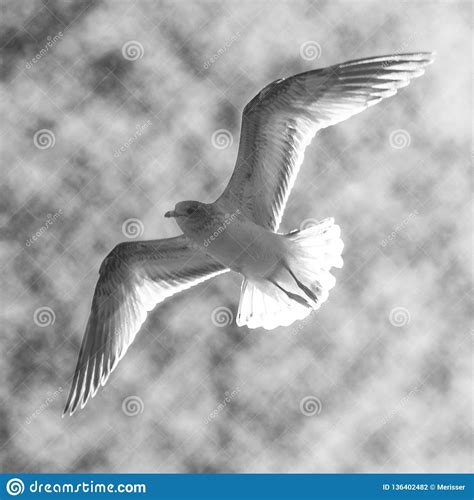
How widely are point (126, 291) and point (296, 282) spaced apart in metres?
1.21

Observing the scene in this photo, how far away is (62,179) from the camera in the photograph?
25.1 ft

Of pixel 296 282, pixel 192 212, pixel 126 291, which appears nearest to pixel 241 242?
pixel 192 212

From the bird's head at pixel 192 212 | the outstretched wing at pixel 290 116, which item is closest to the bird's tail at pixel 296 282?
the outstretched wing at pixel 290 116

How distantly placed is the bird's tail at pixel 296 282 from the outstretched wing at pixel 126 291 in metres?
0.37

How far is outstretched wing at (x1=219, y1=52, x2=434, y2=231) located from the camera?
19.4 ft

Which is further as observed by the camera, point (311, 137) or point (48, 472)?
point (48, 472)

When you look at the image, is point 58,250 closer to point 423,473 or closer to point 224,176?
point 224,176

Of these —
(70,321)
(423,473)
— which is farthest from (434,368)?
(70,321)

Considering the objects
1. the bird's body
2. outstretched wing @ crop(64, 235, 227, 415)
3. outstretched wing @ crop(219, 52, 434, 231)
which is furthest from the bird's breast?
outstretched wing @ crop(64, 235, 227, 415)

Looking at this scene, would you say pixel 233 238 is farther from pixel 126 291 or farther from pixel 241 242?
pixel 126 291

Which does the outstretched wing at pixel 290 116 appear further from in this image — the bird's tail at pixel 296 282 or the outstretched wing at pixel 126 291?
the outstretched wing at pixel 126 291

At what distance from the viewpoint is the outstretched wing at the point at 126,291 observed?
6.31 metres

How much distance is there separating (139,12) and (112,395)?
304cm

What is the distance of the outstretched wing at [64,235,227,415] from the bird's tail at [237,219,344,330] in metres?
0.37
